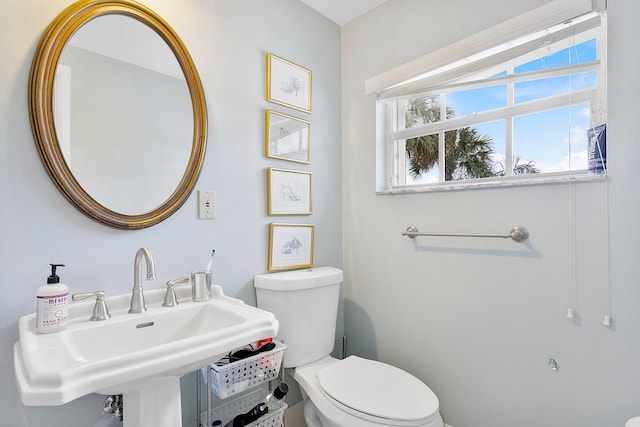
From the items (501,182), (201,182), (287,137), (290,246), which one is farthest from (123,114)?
(501,182)

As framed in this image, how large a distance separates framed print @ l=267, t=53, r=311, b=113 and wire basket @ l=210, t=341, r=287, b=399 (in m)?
1.22

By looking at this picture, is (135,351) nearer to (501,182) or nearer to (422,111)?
(501,182)

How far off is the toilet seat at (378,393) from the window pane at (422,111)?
1306mm

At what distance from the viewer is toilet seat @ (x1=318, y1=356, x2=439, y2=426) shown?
3.63ft

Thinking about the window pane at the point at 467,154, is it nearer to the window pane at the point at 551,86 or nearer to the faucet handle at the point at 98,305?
the window pane at the point at 551,86

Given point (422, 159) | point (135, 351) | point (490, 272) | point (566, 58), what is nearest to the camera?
point (135, 351)

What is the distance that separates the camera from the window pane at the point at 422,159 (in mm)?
1739

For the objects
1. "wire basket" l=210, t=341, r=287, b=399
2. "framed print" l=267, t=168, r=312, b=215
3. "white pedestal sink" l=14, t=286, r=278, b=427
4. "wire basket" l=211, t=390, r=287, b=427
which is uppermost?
"framed print" l=267, t=168, r=312, b=215

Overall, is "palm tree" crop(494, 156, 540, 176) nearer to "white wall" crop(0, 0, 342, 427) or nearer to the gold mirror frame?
"white wall" crop(0, 0, 342, 427)

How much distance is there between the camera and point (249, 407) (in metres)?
1.52

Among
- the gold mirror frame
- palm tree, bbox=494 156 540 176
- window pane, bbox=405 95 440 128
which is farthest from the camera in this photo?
window pane, bbox=405 95 440 128

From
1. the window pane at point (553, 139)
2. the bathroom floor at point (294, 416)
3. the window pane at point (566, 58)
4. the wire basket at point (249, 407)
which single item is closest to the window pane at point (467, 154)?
the window pane at point (553, 139)

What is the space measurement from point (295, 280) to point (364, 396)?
557 millimetres

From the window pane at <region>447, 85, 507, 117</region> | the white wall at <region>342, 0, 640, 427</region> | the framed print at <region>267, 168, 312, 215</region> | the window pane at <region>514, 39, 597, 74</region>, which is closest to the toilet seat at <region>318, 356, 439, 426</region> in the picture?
the white wall at <region>342, 0, 640, 427</region>
